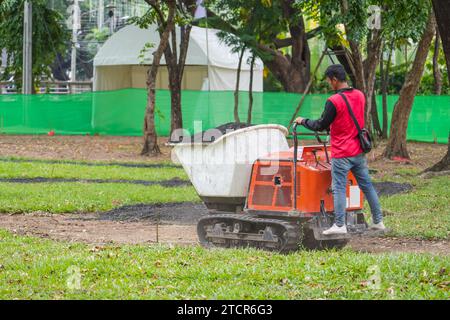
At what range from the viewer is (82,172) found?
782 inches

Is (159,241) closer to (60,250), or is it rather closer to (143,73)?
(60,250)

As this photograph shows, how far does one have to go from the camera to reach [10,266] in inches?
346

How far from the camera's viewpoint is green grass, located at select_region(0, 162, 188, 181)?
19.1 metres

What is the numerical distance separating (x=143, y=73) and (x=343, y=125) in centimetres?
3121

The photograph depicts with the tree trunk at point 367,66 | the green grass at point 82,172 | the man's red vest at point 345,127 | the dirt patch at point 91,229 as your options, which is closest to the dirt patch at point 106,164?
the green grass at point 82,172

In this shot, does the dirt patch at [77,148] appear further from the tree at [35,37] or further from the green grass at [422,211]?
the green grass at [422,211]

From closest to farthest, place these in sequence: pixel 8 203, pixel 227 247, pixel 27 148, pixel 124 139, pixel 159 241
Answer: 1. pixel 227 247
2. pixel 159 241
3. pixel 8 203
4. pixel 27 148
5. pixel 124 139

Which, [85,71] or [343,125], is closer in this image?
[343,125]

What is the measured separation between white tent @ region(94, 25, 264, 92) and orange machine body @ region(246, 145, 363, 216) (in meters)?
24.7

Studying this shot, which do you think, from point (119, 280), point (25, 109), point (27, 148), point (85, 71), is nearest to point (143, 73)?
point (25, 109)

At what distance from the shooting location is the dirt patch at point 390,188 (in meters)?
17.0

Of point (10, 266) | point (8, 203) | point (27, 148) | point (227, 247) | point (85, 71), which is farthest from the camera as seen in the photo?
point (85, 71)

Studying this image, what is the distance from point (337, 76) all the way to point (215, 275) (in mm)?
2889

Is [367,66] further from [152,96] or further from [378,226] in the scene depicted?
[378,226]
